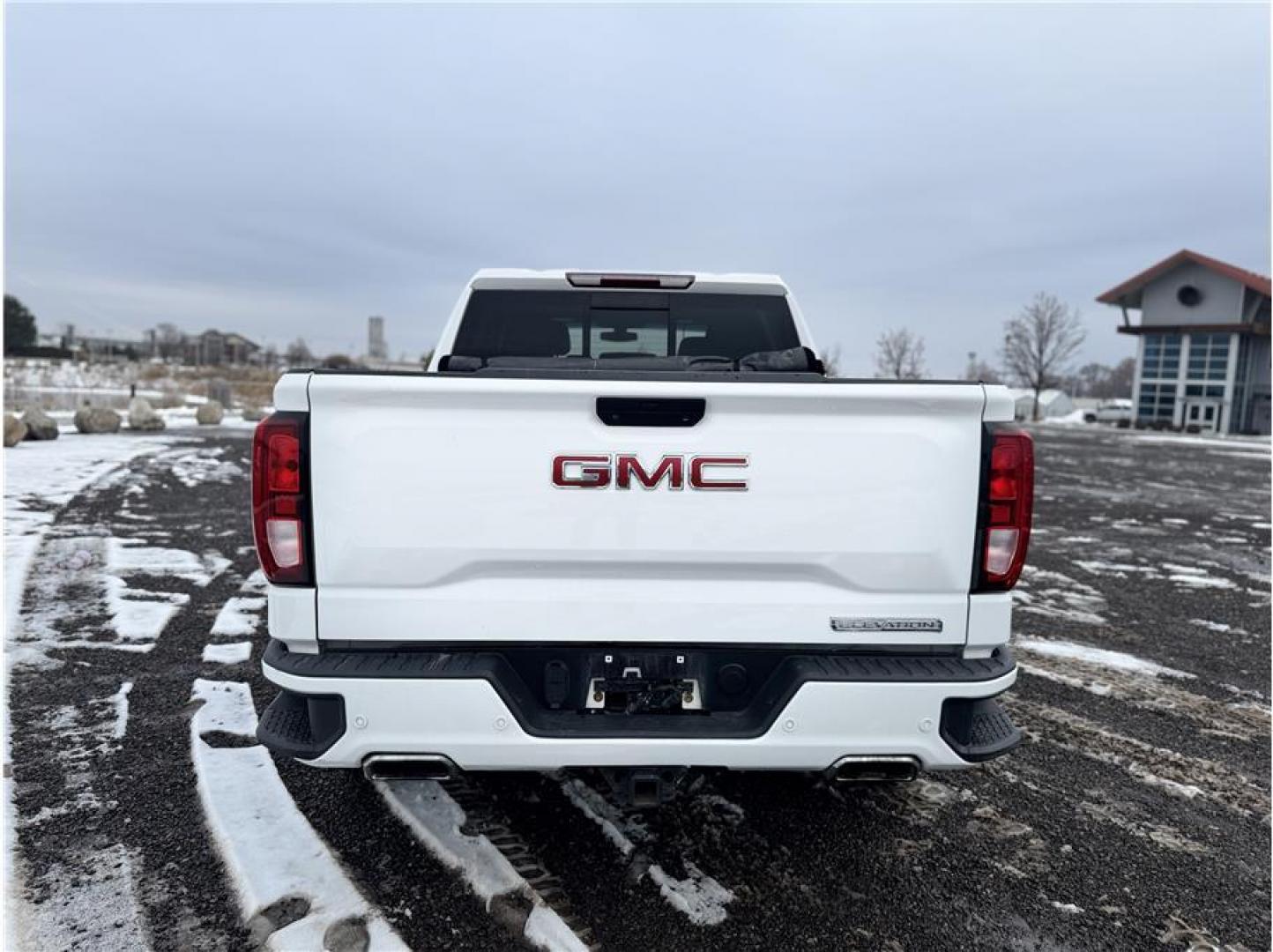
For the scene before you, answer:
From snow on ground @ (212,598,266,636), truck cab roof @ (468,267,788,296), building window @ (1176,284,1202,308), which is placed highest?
building window @ (1176,284,1202,308)

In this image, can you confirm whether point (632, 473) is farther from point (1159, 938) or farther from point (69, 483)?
point (69, 483)

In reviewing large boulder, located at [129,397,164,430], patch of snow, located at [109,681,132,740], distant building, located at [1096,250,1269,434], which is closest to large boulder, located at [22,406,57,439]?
large boulder, located at [129,397,164,430]

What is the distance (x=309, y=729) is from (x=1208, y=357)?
5509cm

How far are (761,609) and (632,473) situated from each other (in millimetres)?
558

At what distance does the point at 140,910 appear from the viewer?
97.1 inches

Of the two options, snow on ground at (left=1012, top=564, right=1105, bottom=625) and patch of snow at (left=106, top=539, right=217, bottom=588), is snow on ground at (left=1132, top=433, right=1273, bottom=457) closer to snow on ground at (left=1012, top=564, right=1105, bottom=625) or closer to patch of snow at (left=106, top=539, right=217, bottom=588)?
snow on ground at (left=1012, top=564, right=1105, bottom=625)

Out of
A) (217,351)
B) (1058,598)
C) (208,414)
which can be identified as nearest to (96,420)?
(208,414)

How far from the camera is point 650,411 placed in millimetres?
2283

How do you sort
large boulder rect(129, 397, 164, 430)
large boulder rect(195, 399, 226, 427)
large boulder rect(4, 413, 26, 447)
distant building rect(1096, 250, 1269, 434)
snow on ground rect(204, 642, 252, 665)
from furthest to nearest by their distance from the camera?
distant building rect(1096, 250, 1269, 434) < large boulder rect(195, 399, 226, 427) < large boulder rect(129, 397, 164, 430) < large boulder rect(4, 413, 26, 447) < snow on ground rect(204, 642, 252, 665)

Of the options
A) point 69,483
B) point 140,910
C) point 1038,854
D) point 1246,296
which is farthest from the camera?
point 1246,296

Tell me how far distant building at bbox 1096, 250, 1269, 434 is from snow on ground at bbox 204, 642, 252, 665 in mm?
51198

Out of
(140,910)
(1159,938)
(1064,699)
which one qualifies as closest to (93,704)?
(140,910)

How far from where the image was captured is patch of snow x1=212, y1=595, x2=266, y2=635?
16.9ft

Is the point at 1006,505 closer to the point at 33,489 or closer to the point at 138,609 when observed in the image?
the point at 138,609
